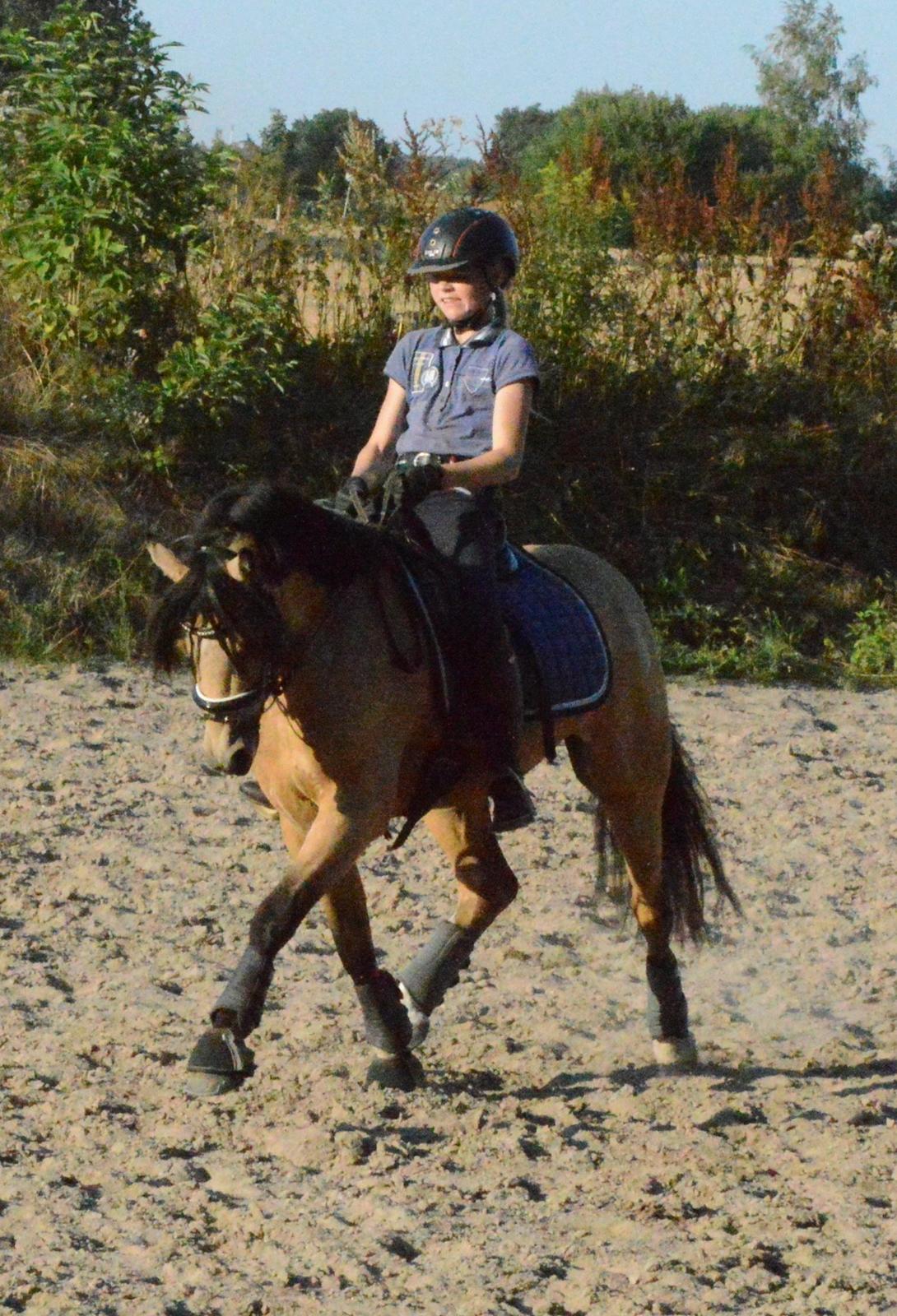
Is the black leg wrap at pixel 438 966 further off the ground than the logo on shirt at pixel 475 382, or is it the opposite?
the logo on shirt at pixel 475 382

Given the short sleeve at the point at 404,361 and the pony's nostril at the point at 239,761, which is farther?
the short sleeve at the point at 404,361

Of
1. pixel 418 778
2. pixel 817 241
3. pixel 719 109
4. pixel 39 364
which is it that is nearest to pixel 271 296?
pixel 39 364

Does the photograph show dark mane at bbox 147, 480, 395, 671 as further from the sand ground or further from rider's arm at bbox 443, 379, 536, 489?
the sand ground

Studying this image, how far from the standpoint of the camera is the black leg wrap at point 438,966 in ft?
16.7

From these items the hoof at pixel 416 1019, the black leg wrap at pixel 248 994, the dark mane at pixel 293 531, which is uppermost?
the dark mane at pixel 293 531

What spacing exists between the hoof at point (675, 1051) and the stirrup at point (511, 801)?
2.68 feet

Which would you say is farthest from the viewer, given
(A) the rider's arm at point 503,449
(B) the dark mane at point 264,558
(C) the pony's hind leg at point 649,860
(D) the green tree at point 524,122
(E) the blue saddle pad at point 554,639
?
(D) the green tree at point 524,122

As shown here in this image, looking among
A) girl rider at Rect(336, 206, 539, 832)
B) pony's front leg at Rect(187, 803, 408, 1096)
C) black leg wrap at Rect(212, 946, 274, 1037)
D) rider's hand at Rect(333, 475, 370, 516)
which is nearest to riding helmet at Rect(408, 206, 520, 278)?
girl rider at Rect(336, 206, 539, 832)

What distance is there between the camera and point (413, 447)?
4898 millimetres

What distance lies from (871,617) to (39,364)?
17.3 ft

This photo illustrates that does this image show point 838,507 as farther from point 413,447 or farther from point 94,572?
point 413,447

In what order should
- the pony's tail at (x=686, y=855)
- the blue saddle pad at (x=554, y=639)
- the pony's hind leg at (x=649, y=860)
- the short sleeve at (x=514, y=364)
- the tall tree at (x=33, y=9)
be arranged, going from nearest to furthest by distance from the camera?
the short sleeve at (x=514, y=364) < the blue saddle pad at (x=554, y=639) < the pony's hind leg at (x=649, y=860) < the pony's tail at (x=686, y=855) < the tall tree at (x=33, y=9)

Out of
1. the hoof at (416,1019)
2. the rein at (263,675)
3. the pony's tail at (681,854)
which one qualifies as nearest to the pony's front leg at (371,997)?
the hoof at (416,1019)

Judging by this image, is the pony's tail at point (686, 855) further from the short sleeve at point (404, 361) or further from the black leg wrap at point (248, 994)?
the black leg wrap at point (248, 994)
